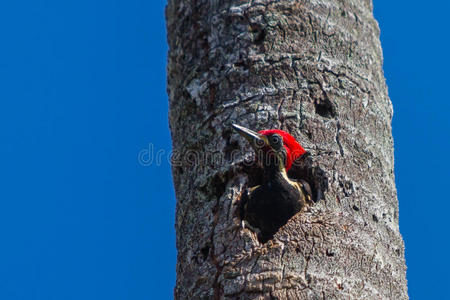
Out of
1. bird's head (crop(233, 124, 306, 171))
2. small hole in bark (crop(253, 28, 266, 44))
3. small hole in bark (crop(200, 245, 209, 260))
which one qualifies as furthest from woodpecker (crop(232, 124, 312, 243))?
small hole in bark (crop(253, 28, 266, 44))

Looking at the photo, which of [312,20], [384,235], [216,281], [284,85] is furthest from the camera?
[312,20]

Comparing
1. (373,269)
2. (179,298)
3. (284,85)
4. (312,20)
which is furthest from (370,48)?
(179,298)

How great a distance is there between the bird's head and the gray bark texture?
0.06 metres

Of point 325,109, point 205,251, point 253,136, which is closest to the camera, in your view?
point 205,251

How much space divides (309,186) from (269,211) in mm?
246

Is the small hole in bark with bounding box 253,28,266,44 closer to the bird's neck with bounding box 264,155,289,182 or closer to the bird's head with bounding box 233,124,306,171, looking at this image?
the bird's head with bounding box 233,124,306,171

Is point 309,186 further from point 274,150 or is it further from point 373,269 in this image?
point 373,269

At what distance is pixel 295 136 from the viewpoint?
3.36 m

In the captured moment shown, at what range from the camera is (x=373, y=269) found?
306cm

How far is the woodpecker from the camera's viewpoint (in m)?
3.18

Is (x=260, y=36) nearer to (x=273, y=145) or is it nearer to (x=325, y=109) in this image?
(x=325, y=109)

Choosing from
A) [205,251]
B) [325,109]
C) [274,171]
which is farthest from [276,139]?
[205,251]

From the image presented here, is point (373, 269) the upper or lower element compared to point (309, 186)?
lower

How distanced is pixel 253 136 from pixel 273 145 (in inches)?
3.7
